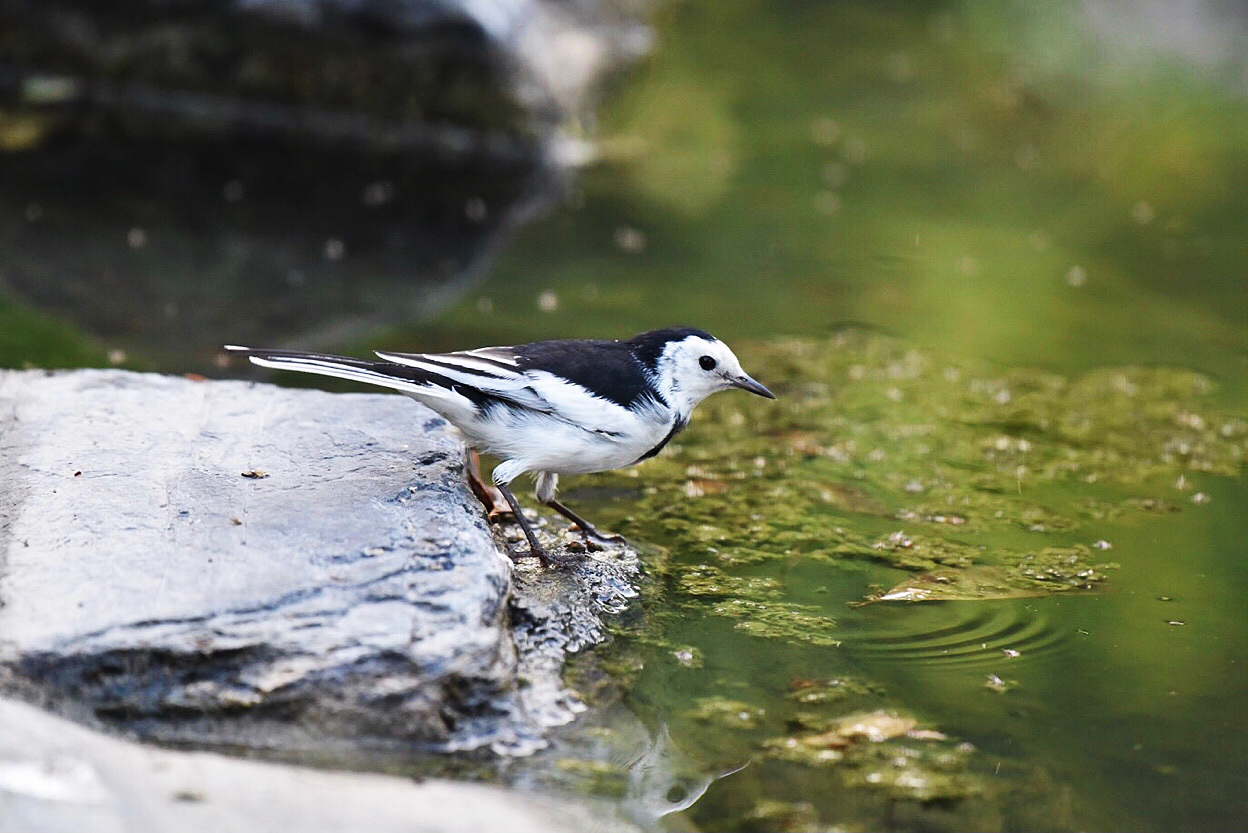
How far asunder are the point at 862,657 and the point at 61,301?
4.93 m

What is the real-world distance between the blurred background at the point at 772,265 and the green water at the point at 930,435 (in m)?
0.02

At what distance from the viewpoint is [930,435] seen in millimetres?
6391

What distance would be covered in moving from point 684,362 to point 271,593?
1708 mm

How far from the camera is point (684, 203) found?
10008 mm

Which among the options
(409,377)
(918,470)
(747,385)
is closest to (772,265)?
(918,470)

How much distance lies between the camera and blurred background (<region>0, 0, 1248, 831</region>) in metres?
4.20

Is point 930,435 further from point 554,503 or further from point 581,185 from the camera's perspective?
point 581,185

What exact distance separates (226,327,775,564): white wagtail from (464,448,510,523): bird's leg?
86 mm

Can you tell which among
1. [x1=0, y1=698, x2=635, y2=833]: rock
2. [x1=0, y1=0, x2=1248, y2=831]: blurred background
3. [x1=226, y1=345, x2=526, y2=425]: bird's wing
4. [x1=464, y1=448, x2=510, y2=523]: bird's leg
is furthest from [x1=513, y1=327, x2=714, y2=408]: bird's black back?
[x1=0, y1=698, x2=635, y2=833]: rock

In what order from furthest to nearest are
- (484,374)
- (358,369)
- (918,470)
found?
(918,470) < (484,374) < (358,369)

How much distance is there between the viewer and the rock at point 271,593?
3.57m

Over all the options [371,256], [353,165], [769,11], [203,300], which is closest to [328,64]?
[353,165]

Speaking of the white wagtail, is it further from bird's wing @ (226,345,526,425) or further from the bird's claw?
the bird's claw

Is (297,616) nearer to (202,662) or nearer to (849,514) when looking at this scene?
(202,662)
